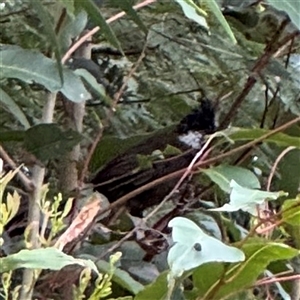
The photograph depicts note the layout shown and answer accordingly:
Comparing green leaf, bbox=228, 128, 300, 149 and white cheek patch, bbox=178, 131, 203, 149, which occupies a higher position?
green leaf, bbox=228, 128, 300, 149

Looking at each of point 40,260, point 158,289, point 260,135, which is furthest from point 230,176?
point 40,260

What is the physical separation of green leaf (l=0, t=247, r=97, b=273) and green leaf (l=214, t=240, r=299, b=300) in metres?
0.12

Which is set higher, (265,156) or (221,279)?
(221,279)

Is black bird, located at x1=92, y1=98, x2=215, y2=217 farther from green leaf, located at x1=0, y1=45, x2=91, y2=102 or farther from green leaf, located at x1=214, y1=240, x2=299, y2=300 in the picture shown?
green leaf, located at x1=214, y1=240, x2=299, y2=300

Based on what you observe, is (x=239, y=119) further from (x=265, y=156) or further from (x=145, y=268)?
(x=145, y=268)

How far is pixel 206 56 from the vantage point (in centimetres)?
98

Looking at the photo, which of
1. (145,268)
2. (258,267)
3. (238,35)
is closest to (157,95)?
(238,35)

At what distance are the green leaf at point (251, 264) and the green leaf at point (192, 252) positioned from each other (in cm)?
5

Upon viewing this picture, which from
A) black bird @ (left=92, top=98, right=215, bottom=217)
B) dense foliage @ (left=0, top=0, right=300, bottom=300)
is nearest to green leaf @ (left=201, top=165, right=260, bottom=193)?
dense foliage @ (left=0, top=0, right=300, bottom=300)

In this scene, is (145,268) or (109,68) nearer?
(145,268)

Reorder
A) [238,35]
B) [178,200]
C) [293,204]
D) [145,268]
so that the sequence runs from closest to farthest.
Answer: [293,204] → [145,268] → [178,200] → [238,35]

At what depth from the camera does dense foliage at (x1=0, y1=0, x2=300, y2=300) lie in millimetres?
521

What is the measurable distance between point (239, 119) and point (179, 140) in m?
0.13

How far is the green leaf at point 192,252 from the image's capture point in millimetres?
463
